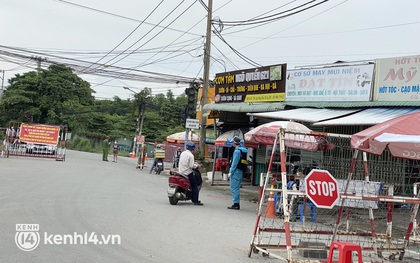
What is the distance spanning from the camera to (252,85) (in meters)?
17.6

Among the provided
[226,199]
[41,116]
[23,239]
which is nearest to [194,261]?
[23,239]

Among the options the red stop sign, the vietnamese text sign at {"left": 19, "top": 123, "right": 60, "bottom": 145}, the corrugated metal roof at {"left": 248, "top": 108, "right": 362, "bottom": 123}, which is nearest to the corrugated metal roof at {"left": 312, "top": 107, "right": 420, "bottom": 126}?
the corrugated metal roof at {"left": 248, "top": 108, "right": 362, "bottom": 123}

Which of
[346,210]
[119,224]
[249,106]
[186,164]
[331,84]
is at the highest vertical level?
[331,84]

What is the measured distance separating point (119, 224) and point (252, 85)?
1077cm

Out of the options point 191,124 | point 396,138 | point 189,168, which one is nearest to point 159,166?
point 191,124

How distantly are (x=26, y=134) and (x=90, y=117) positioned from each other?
133 ft

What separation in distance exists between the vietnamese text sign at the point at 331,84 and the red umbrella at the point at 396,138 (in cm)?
692

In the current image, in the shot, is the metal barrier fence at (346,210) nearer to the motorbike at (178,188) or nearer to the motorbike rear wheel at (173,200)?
the motorbike at (178,188)

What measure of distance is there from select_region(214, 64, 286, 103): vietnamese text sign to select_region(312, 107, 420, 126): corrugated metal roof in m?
4.38

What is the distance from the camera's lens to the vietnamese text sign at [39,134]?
963 inches

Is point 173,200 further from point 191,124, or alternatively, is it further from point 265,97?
point 191,124

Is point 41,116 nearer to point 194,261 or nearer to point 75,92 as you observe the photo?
point 75,92

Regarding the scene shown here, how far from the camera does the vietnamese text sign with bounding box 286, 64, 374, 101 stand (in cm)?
1276

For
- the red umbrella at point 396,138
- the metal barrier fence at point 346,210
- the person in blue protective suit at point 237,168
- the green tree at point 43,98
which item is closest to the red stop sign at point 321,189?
the metal barrier fence at point 346,210
